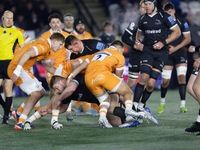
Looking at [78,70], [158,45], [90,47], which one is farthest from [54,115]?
[158,45]

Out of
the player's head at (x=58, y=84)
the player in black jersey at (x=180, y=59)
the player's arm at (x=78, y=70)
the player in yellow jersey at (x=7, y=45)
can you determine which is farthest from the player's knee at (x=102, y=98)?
the player in black jersey at (x=180, y=59)

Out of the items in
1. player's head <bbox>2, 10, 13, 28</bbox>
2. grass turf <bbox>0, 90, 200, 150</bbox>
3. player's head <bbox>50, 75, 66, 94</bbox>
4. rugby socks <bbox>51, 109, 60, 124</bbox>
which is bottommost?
grass turf <bbox>0, 90, 200, 150</bbox>

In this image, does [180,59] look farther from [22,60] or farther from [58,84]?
[22,60]

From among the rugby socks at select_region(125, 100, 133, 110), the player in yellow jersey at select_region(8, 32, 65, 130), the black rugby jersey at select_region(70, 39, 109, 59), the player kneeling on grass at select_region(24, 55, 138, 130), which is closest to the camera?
the rugby socks at select_region(125, 100, 133, 110)

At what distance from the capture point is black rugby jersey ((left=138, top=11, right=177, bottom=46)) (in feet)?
20.4

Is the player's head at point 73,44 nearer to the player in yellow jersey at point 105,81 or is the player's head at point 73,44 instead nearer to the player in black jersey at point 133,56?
the player in yellow jersey at point 105,81

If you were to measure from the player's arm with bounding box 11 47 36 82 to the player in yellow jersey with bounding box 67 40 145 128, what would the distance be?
0.71 m

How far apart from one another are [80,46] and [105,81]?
88 centimetres

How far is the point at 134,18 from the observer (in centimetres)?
1474

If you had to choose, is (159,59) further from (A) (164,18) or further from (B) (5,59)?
(B) (5,59)

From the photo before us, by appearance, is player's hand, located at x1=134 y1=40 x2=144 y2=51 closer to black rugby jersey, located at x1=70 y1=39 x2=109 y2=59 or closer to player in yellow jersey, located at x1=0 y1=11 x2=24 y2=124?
black rugby jersey, located at x1=70 y1=39 x2=109 y2=59

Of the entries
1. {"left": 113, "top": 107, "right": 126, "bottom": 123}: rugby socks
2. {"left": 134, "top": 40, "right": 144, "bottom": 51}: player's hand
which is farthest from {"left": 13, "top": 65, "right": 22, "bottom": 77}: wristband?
{"left": 134, "top": 40, "right": 144, "bottom": 51}: player's hand

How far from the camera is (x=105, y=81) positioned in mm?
4945

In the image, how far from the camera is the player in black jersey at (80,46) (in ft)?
17.9
